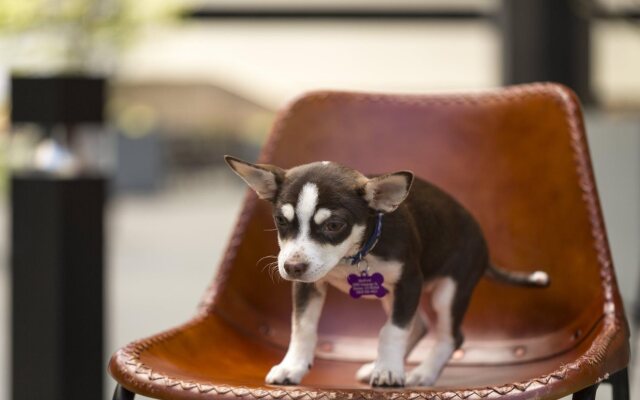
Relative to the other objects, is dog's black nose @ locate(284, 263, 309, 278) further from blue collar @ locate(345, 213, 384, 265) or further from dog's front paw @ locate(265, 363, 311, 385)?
dog's front paw @ locate(265, 363, 311, 385)

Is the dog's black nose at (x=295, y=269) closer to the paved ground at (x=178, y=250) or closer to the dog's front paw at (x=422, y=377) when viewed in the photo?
the dog's front paw at (x=422, y=377)

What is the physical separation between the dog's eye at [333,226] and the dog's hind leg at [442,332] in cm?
31

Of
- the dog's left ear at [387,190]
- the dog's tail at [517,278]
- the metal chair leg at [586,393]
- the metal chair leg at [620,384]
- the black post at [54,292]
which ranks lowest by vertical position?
the black post at [54,292]

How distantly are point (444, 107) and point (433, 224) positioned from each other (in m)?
0.50

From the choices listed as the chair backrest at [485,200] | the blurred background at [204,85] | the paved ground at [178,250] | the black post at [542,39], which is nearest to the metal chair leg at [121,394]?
the chair backrest at [485,200]

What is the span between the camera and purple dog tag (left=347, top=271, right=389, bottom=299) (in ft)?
4.45

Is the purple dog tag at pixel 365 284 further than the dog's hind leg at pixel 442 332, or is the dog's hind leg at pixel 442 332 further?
the dog's hind leg at pixel 442 332

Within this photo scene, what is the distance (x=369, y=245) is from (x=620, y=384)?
60 cm

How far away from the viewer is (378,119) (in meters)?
1.92

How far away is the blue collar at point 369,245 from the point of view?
1.33 metres

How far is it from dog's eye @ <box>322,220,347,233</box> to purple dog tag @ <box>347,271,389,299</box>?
11 cm

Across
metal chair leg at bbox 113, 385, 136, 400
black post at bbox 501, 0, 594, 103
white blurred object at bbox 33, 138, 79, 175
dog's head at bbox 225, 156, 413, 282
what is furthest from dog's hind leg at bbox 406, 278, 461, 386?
black post at bbox 501, 0, 594, 103

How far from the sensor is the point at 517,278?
1.67 m

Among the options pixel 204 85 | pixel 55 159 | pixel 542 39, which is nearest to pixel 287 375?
pixel 55 159
